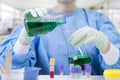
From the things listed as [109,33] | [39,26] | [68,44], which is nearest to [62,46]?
[68,44]

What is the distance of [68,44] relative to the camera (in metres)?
1.24

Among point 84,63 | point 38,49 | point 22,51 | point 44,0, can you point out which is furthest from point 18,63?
point 44,0

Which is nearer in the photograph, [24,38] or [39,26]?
[39,26]

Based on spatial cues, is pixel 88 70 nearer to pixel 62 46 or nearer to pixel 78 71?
pixel 78 71

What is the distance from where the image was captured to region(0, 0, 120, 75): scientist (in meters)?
0.99

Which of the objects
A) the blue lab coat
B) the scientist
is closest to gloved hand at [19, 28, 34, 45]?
the scientist

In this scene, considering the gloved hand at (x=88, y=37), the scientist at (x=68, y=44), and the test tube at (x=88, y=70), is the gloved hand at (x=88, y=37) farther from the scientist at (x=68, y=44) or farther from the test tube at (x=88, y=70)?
the test tube at (x=88, y=70)

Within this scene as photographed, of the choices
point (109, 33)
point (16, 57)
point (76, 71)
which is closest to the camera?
point (76, 71)

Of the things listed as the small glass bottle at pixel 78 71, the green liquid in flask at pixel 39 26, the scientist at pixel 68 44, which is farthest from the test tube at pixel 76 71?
the green liquid in flask at pixel 39 26

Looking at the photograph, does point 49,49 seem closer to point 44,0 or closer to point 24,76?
point 24,76

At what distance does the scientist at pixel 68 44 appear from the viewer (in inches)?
38.8

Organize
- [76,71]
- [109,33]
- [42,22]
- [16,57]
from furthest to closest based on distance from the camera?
1. [109,33]
2. [16,57]
3. [76,71]
4. [42,22]

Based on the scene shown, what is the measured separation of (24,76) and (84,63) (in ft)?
1.13

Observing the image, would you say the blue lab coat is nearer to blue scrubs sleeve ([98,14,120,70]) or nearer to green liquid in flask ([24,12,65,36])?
blue scrubs sleeve ([98,14,120,70])
